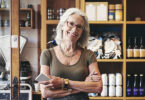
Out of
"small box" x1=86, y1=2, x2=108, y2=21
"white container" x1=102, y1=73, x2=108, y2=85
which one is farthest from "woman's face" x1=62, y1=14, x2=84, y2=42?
"white container" x1=102, y1=73, x2=108, y2=85

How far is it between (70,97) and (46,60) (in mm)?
275

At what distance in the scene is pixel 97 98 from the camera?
258cm

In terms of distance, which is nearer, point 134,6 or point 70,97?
point 70,97

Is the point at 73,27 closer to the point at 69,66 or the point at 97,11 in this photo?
the point at 69,66

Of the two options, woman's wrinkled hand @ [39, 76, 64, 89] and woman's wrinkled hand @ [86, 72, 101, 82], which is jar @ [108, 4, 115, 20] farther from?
woman's wrinkled hand @ [39, 76, 64, 89]

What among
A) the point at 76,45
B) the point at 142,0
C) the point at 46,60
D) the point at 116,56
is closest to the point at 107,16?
the point at 116,56

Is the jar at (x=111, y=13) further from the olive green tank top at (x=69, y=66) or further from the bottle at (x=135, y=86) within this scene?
the olive green tank top at (x=69, y=66)

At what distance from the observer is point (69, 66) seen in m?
1.38

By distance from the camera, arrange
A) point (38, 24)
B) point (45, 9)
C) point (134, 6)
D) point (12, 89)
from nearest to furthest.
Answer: point (12, 89) → point (45, 9) → point (134, 6) → point (38, 24)

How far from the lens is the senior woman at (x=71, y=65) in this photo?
1.35 meters

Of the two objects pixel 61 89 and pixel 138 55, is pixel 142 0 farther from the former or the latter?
pixel 61 89

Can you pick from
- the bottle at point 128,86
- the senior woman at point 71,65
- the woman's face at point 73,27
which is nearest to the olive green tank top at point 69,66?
the senior woman at point 71,65

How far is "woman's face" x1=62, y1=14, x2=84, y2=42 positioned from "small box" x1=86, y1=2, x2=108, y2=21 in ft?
3.84

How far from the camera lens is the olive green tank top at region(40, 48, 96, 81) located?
4.49 feet
